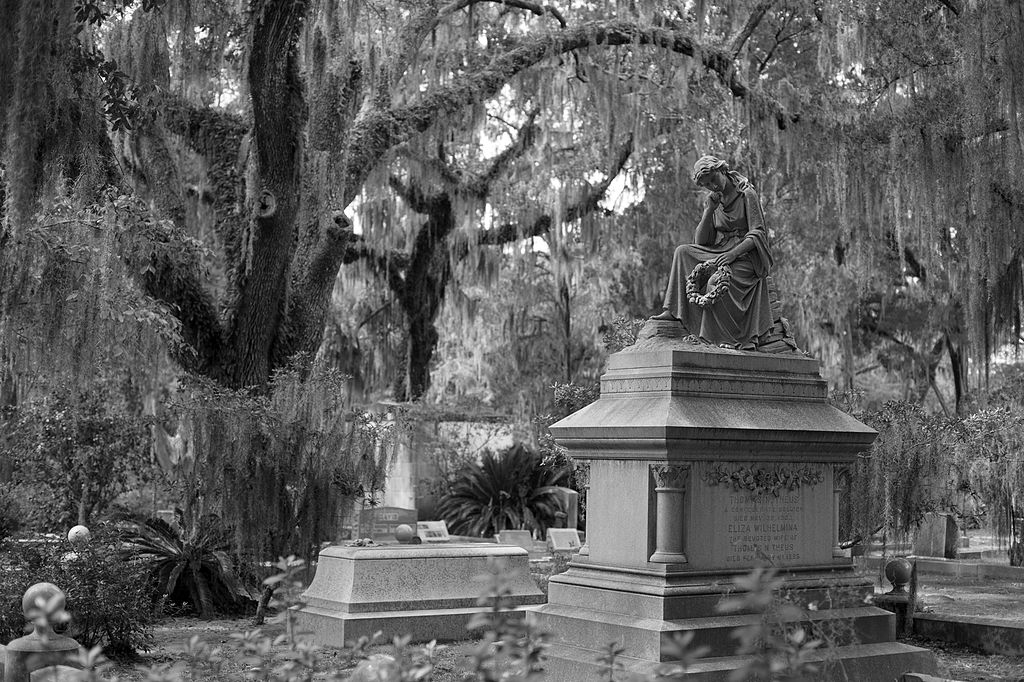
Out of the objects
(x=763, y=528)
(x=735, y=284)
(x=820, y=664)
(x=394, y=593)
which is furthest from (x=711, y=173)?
(x=394, y=593)

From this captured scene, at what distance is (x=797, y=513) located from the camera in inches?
367

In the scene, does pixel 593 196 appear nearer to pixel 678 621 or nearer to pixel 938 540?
pixel 938 540

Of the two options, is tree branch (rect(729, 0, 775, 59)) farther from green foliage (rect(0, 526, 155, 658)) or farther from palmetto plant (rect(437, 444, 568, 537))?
green foliage (rect(0, 526, 155, 658))

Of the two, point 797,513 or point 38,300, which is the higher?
point 38,300

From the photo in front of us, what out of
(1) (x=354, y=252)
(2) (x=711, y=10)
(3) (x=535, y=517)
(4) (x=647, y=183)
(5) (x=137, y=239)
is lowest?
(3) (x=535, y=517)

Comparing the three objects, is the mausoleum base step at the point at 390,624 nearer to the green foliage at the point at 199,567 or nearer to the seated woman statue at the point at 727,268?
the green foliage at the point at 199,567

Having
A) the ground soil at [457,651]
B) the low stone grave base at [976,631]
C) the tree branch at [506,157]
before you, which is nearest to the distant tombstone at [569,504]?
the tree branch at [506,157]

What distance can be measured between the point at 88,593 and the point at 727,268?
19.3ft

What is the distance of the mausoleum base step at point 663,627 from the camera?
8141 mm

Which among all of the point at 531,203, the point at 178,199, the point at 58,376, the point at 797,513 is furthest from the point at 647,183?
the point at 797,513

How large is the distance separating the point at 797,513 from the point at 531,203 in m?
16.0

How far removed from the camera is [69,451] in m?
15.2

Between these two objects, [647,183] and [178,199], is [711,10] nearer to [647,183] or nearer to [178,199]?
[647,183]

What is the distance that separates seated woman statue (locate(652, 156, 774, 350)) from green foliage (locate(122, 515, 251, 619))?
6.71 meters
